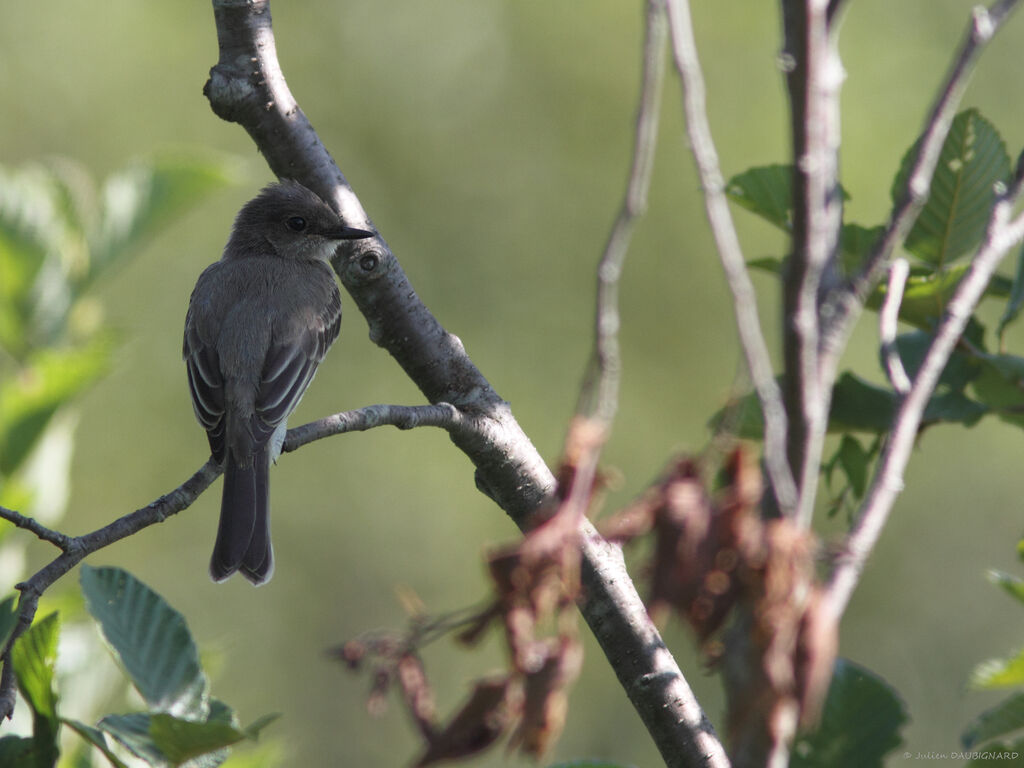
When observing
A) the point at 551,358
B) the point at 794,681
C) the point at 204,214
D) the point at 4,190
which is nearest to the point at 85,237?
the point at 4,190

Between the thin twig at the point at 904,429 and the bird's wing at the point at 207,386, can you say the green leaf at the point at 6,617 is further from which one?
the thin twig at the point at 904,429

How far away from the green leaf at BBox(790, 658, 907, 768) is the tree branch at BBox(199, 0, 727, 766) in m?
0.45

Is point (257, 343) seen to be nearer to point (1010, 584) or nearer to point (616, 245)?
point (1010, 584)

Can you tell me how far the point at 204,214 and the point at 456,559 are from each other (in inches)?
161

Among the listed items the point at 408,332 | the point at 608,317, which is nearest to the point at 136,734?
the point at 408,332

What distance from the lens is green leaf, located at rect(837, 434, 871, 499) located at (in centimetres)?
291

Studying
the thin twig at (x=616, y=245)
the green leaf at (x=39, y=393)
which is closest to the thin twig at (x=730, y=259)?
the thin twig at (x=616, y=245)

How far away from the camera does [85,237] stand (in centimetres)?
421

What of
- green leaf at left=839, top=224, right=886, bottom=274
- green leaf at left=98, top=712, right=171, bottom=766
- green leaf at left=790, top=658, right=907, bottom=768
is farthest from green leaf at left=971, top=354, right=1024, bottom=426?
green leaf at left=98, top=712, right=171, bottom=766

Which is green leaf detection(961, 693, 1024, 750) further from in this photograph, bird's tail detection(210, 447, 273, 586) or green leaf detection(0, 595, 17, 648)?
bird's tail detection(210, 447, 273, 586)

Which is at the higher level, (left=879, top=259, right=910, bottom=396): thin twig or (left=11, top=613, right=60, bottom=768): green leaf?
(left=879, top=259, right=910, bottom=396): thin twig

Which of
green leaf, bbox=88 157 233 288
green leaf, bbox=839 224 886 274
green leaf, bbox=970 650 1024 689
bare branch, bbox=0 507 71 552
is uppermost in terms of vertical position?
green leaf, bbox=88 157 233 288

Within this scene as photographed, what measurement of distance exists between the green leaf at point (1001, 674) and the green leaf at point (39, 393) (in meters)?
2.62

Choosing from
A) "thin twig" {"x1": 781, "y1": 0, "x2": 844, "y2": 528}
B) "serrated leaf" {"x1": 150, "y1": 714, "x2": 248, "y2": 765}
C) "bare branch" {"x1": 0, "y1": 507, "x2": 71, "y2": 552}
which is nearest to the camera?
"thin twig" {"x1": 781, "y1": 0, "x2": 844, "y2": 528}
